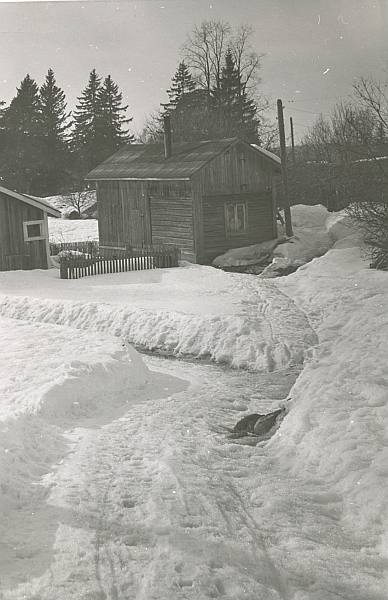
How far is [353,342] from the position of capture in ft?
43.0

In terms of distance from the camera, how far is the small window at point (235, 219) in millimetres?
28156

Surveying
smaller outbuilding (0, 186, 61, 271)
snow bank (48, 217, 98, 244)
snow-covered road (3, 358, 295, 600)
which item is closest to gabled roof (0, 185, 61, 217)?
smaller outbuilding (0, 186, 61, 271)

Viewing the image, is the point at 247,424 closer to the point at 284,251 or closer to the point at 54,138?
the point at 284,251

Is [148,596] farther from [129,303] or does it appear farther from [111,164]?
[111,164]

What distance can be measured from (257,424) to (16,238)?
17243 millimetres

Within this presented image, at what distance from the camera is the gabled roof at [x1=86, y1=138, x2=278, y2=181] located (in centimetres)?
2730

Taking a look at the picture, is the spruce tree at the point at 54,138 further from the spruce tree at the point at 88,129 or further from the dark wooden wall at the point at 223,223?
the dark wooden wall at the point at 223,223

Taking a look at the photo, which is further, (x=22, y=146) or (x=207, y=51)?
(x=22, y=146)

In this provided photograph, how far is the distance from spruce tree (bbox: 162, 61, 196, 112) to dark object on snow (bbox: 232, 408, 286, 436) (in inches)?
419

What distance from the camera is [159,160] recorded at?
95.9 feet

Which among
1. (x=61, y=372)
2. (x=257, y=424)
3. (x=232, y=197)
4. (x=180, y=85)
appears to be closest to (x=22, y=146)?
(x=232, y=197)

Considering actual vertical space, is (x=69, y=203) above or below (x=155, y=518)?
above

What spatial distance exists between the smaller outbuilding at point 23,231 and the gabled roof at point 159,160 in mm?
5261

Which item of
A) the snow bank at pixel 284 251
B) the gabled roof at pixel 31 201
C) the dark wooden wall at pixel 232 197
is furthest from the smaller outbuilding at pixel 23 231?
the snow bank at pixel 284 251
